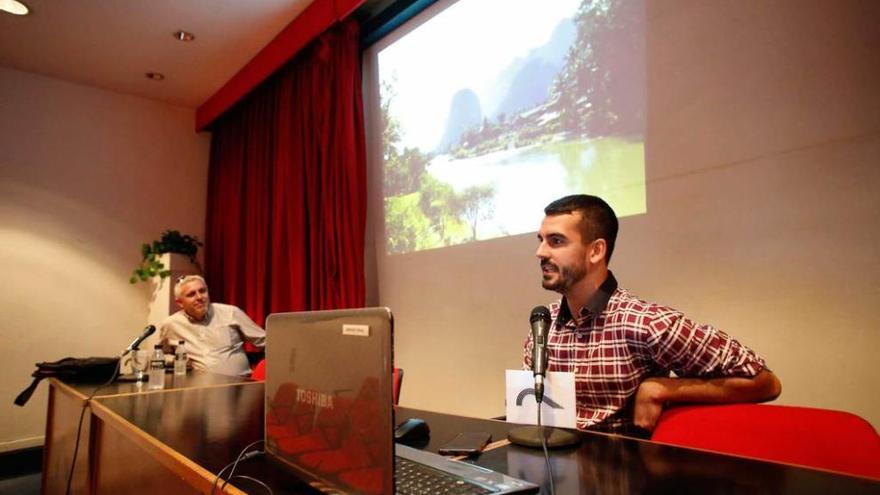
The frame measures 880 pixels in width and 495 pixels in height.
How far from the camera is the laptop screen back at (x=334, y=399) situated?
2.21ft

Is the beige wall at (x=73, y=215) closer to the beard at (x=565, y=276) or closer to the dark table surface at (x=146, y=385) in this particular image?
the dark table surface at (x=146, y=385)

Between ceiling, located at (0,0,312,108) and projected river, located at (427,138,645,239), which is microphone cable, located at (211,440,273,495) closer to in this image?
projected river, located at (427,138,645,239)

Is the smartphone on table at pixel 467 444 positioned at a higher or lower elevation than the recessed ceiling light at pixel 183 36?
lower

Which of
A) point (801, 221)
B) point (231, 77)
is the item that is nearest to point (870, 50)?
point (801, 221)

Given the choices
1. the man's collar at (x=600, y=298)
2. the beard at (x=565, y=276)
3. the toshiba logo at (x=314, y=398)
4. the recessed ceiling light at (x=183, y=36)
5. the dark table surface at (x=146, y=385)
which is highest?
the recessed ceiling light at (x=183, y=36)

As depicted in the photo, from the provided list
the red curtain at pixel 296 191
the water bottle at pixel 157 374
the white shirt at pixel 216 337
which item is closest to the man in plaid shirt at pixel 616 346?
the water bottle at pixel 157 374

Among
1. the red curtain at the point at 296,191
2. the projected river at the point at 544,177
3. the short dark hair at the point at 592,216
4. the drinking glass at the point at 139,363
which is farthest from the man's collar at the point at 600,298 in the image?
the drinking glass at the point at 139,363

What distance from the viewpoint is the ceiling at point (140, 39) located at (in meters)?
3.26

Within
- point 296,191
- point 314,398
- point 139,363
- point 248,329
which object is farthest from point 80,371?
point 314,398

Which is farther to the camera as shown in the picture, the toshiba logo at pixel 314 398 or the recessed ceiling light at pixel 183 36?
the recessed ceiling light at pixel 183 36

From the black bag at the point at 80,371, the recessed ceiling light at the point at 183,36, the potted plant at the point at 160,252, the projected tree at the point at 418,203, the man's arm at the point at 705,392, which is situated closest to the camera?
the man's arm at the point at 705,392

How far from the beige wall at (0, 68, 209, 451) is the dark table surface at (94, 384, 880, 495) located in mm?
3408

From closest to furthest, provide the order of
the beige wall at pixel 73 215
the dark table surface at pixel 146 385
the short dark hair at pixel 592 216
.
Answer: the short dark hair at pixel 592 216 < the dark table surface at pixel 146 385 < the beige wall at pixel 73 215

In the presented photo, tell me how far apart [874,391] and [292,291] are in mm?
2970
